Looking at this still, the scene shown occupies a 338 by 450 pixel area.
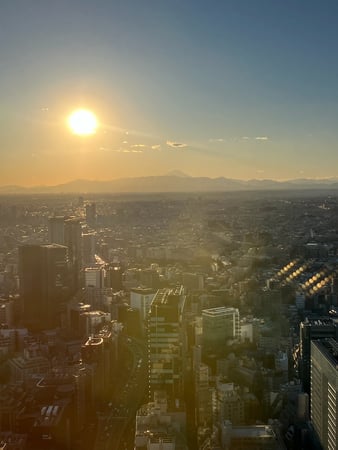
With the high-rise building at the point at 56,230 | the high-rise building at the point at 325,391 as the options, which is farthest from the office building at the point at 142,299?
the high-rise building at the point at 325,391

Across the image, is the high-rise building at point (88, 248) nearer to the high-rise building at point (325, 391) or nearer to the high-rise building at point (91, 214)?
the high-rise building at point (91, 214)

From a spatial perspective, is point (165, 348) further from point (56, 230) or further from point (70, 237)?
point (56, 230)

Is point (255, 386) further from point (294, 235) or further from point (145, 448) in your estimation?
point (294, 235)

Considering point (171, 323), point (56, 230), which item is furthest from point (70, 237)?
point (171, 323)

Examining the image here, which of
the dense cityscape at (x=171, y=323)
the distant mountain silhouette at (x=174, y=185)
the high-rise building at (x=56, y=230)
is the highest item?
the distant mountain silhouette at (x=174, y=185)

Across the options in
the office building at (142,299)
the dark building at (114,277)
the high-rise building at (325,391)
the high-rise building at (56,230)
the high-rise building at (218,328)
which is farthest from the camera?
the high-rise building at (56,230)

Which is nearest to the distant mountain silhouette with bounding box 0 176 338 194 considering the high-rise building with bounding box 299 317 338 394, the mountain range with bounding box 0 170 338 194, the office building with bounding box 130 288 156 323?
the mountain range with bounding box 0 170 338 194
